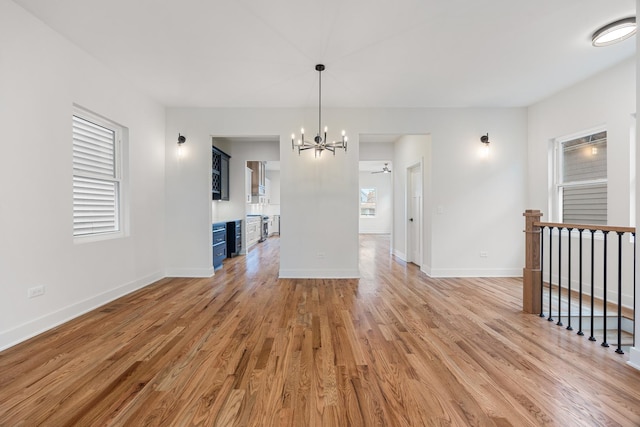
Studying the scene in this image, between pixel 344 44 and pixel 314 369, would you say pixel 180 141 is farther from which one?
pixel 314 369

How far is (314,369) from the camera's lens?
1.95m

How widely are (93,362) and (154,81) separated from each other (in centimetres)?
335

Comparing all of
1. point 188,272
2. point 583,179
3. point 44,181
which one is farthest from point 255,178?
point 583,179

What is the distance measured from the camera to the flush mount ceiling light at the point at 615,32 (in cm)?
256

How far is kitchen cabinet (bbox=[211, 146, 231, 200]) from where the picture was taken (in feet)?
19.0

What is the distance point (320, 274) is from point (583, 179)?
158 inches

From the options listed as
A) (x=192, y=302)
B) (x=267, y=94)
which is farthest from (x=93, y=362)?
(x=267, y=94)

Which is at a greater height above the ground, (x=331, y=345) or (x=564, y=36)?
(x=564, y=36)

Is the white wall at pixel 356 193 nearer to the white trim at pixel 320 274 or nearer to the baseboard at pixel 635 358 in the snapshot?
the white trim at pixel 320 274

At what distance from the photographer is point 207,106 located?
4.66 m

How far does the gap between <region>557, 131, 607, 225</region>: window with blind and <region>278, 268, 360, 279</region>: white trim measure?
3.27 meters

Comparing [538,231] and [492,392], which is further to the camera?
[538,231]

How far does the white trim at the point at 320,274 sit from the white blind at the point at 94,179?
2.49 m

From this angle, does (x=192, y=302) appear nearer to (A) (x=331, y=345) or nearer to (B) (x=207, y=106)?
(A) (x=331, y=345)
